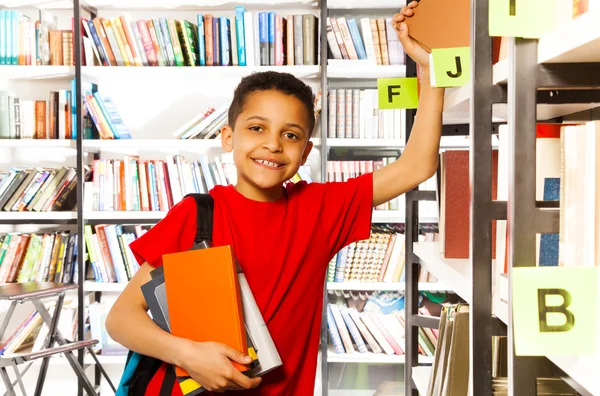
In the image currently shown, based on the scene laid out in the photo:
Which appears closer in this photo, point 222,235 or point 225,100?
point 222,235

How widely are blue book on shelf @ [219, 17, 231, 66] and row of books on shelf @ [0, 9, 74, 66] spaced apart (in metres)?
0.77

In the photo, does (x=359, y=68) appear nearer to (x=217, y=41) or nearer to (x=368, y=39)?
(x=368, y=39)

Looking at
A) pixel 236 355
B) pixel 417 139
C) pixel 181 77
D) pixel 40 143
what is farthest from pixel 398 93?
pixel 40 143

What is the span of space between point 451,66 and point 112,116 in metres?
2.29

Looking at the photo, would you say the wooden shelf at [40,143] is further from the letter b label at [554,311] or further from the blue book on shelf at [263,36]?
the letter b label at [554,311]

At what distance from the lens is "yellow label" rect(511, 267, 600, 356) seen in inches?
19.2

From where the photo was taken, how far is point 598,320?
1.61 ft

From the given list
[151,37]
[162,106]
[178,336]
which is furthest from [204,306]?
[162,106]

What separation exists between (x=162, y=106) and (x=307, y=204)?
2.15 meters

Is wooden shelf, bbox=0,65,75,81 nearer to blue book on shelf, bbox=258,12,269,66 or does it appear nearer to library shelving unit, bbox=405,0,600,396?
blue book on shelf, bbox=258,12,269,66

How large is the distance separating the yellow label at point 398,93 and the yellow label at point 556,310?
77 cm

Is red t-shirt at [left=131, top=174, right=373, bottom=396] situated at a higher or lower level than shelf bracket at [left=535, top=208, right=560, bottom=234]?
lower

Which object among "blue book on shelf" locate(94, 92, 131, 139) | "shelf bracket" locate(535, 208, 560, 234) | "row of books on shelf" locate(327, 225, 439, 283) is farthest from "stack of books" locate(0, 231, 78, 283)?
"shelf bracket" locate(535, 208, 560, 234)

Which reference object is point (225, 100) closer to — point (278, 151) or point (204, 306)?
point (278, 151)
